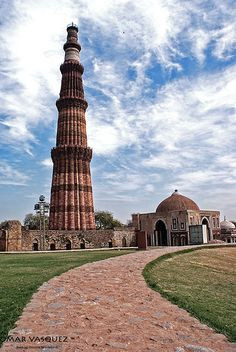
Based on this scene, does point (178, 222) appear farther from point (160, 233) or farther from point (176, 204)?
point (160, 233)

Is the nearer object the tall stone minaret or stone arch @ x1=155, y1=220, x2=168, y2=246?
the tall stone minaret

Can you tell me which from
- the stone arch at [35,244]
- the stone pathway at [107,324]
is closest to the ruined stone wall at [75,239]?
the stone arch at [35,244]

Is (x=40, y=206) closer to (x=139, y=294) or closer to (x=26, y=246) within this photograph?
(x=26, y=246)

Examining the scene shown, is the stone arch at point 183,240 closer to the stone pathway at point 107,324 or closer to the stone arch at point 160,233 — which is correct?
the stone arch at point 160,233

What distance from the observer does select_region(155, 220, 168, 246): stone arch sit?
44.1 metres

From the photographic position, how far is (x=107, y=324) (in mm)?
4824

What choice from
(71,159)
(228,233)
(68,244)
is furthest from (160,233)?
(71,159)

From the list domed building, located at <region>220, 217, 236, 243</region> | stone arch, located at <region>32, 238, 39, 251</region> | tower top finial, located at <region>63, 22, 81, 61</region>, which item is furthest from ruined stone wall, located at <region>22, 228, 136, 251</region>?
tower top finial, located at <region>63, 22, 81, 61</region>

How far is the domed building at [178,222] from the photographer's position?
1559 inches

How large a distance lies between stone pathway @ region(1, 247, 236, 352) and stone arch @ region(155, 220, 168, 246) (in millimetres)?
37306

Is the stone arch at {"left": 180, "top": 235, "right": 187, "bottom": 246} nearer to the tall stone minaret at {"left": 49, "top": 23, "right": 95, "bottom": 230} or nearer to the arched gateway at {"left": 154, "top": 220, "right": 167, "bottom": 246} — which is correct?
the arched gateway at {"left": 154, "top": 220, "right": 167, "bottom": 246}

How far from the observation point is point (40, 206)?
106ft

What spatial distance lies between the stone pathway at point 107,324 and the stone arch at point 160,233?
122 ft

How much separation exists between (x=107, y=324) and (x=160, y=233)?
40.5 meters
